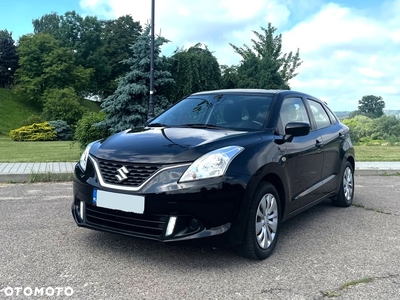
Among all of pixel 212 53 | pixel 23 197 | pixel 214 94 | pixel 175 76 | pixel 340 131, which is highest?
pixel 212 53

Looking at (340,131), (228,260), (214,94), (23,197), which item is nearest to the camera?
(228,260)

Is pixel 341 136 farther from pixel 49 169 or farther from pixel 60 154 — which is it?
pixel 60 154

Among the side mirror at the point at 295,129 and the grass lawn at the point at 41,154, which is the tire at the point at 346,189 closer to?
the side mirror at the point at 295,129

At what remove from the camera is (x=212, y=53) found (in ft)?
57.1

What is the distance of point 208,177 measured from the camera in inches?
132

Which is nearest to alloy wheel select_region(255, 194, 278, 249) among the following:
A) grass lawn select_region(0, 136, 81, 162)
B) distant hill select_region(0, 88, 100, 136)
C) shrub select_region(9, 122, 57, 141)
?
grass lawn select_region(0, 136, 81, 162)

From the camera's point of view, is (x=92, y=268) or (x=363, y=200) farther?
(x=363, y=200)

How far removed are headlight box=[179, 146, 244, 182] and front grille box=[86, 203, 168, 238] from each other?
1.30 ft

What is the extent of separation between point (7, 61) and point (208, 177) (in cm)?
6312

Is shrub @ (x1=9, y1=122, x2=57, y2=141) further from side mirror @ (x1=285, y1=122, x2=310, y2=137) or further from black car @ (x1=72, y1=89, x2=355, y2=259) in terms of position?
side mirror @ (x1=285, y1=122, x2=310, y2=137)

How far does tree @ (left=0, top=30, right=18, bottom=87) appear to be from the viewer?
5847 centimetres

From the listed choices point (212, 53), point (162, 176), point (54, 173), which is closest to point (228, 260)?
point (162, 176)

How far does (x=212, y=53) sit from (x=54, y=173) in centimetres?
1090

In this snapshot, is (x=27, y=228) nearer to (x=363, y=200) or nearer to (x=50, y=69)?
(x=363, y=200)
